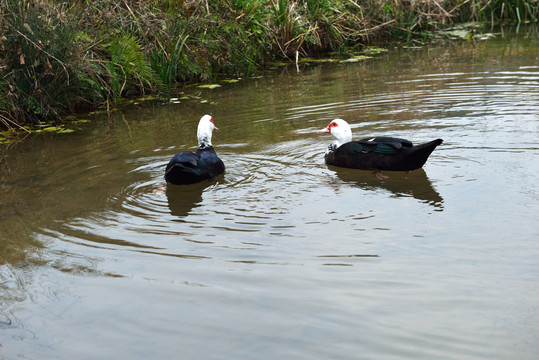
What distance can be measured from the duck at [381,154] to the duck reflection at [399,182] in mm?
84

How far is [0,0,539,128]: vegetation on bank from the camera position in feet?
32.3

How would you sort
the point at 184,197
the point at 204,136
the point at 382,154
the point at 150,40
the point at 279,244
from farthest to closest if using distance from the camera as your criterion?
the point at 150,40 < the point at 204,136 < the point at 382,154 < the point at 184,197 < the point at 279,244

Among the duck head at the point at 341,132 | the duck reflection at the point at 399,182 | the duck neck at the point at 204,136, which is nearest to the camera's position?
the duck reflection at the point at 399,182

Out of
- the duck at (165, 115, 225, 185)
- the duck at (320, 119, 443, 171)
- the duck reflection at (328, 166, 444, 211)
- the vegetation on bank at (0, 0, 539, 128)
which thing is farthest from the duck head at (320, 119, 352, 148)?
the vegetation on bank at (0, 0, 539, 128)

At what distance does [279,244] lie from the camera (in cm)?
506

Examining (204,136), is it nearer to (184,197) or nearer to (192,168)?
(192,168)

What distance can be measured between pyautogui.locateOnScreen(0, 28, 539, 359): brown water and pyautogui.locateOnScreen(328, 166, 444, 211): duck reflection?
0.10 ft

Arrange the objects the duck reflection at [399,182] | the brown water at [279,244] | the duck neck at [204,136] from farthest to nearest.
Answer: the duck neck at [204,136]
the duck reflection at [399,182]
the brown water at [279,244]

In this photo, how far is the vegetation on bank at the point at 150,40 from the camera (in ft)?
32.3

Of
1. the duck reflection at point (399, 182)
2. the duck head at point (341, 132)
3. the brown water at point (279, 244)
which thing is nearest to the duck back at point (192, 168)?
the brown water at point (279, 244)

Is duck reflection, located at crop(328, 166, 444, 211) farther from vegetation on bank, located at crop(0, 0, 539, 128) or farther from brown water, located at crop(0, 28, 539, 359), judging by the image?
vegetation on bank, located at crop(0, 0, 539, 128)

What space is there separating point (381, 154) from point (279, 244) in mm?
2390

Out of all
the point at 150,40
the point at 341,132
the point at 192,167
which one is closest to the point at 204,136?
the point at 192,167

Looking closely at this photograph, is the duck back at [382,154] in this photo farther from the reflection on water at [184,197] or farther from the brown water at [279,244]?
the reflection on water at [184,197]
